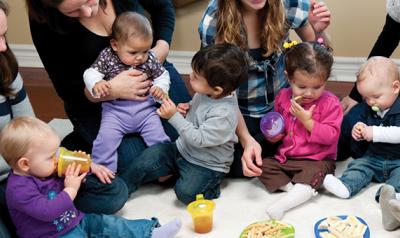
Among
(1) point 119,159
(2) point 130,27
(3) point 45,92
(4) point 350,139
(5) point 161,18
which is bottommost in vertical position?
(3) point 45,92

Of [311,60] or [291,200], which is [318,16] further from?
[291,200]

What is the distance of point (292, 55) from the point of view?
5.76 feet

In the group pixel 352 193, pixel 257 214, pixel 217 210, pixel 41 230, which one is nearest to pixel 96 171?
pixel 41 230

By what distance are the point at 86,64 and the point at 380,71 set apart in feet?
3.35

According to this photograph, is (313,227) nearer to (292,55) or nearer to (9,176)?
(292,55)

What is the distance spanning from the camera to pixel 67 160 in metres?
1.49

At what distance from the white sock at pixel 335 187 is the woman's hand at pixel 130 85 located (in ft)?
2.25

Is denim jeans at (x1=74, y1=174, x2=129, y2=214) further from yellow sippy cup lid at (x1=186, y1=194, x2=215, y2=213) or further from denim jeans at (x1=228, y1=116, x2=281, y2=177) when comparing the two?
denim jeans at (x1=228, y1=116, x2=281, y2=177)

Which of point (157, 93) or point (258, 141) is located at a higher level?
point (157, 93)

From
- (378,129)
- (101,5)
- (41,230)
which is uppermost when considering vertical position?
(101,5)

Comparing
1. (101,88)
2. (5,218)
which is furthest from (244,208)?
(5,218)

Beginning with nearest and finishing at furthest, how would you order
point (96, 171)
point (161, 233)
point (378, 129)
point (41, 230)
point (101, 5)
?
1. point (41, 230)
2. point (161, 233)
3. point (96, 171)
4. point (378, 129)
5. point (101, 5)

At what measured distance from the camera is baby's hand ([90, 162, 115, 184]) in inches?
65.1

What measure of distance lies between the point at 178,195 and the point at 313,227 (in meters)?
0.45
